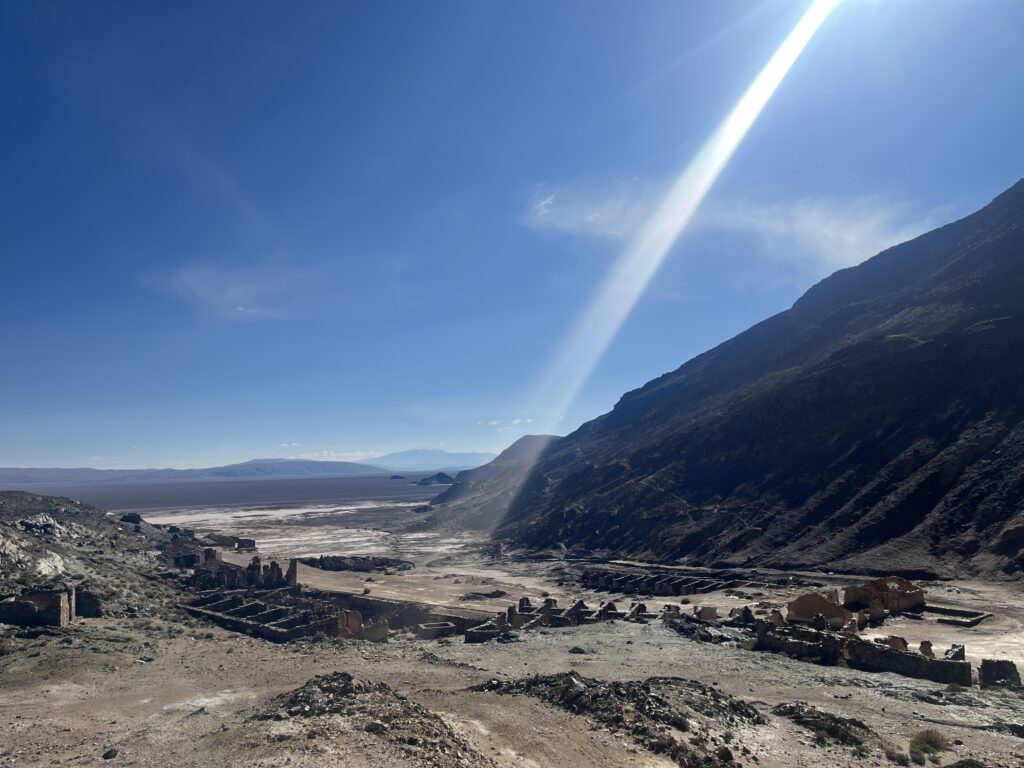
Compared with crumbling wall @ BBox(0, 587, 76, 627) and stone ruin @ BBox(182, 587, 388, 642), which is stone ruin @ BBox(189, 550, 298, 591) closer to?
stone ruin @ BBox(182, 587, 388, 642)

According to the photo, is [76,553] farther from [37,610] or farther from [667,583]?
[667,583]

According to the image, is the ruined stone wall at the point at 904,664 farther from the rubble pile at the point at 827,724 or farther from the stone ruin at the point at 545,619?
the stone ruin at the point at 545,619

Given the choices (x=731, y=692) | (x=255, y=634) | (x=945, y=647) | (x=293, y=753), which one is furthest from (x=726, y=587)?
(x=293, y=753)

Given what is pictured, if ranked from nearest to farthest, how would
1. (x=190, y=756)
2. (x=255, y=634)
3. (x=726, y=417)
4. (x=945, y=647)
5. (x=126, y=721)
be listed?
(x=190, y=756), (x=126, y=721), (x=945, y=647), (x=255, y=634), (x=726, y=417)

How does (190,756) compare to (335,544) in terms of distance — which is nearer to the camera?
(190,756)

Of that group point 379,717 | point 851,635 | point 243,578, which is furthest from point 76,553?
point 851,635

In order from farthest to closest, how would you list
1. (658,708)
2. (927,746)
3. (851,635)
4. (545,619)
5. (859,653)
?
(545,619) → (851,635) → (859,653) → (658,708) → (927,746)

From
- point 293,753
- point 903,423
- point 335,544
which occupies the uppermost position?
point 903,423

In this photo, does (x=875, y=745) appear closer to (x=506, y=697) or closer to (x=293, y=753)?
(x=506, y=697)
